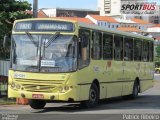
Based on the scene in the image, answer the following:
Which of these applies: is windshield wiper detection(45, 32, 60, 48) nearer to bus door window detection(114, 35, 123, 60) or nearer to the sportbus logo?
bus door window detection(114, 35, 123, 60)

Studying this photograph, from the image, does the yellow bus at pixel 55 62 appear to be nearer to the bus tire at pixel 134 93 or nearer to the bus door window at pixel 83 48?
the bus door window at pixel 83 48

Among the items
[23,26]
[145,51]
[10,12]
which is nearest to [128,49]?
[145,51]

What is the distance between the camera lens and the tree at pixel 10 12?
23.2 meters

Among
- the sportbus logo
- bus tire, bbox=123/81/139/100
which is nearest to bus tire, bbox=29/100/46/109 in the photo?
bus tire, bbox=123/81/139/100

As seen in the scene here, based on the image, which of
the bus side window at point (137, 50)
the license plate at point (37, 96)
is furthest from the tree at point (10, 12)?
the license plate at point (37, 96)

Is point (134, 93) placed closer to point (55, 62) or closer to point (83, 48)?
point (83, 48)

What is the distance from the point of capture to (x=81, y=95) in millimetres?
18125

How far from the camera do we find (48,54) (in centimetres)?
1775

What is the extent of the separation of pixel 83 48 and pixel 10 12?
6.47 m

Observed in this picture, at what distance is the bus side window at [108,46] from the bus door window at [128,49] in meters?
1.77

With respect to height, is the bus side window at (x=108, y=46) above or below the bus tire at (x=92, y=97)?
above

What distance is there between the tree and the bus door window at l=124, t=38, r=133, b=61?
4.49 meters

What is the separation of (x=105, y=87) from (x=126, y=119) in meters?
5.50

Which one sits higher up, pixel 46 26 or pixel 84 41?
pixel 46 26
